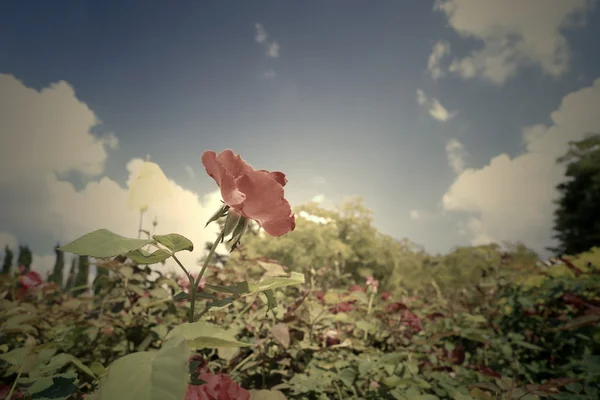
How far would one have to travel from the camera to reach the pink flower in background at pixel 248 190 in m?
0.53

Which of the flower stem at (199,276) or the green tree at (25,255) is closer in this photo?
the flower stem at (199,276)

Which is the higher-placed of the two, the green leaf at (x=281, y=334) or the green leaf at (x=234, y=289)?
the green leaf at (x=234, y=289)

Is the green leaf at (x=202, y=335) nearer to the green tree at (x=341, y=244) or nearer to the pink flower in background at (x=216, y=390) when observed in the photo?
the pink flower in background at (x=216, y=390)

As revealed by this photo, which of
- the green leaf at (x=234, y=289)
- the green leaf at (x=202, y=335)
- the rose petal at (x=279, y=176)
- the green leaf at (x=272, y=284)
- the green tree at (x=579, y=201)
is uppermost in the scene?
the green tree at (x=579, y=201)

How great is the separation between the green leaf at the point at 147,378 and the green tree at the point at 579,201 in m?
19.4

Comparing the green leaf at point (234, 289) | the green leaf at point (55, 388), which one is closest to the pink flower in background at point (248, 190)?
the green leaf at point (234, 289)

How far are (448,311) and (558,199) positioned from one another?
19821 mm

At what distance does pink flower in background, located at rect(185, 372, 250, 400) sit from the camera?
501 mm

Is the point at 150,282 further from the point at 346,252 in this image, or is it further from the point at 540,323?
the point at 346,252

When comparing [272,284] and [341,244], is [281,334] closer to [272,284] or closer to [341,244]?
[272,284]

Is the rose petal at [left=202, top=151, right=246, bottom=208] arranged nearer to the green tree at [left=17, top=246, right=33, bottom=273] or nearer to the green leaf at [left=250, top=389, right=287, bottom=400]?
the green leaf at [left=250, top=389, right=287, bottom=400]

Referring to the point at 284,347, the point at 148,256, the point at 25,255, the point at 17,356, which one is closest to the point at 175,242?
the point at 148,256

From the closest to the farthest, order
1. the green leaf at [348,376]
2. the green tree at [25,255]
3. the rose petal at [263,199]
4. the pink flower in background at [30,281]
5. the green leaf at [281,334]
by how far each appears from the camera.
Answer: the rose petal at [263,199] < the green leaf at [281,334] < the green leaf at [348,376] < the pink flower in background at [30,281] < the green tree at [25,255]

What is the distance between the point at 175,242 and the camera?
488 millimetres
